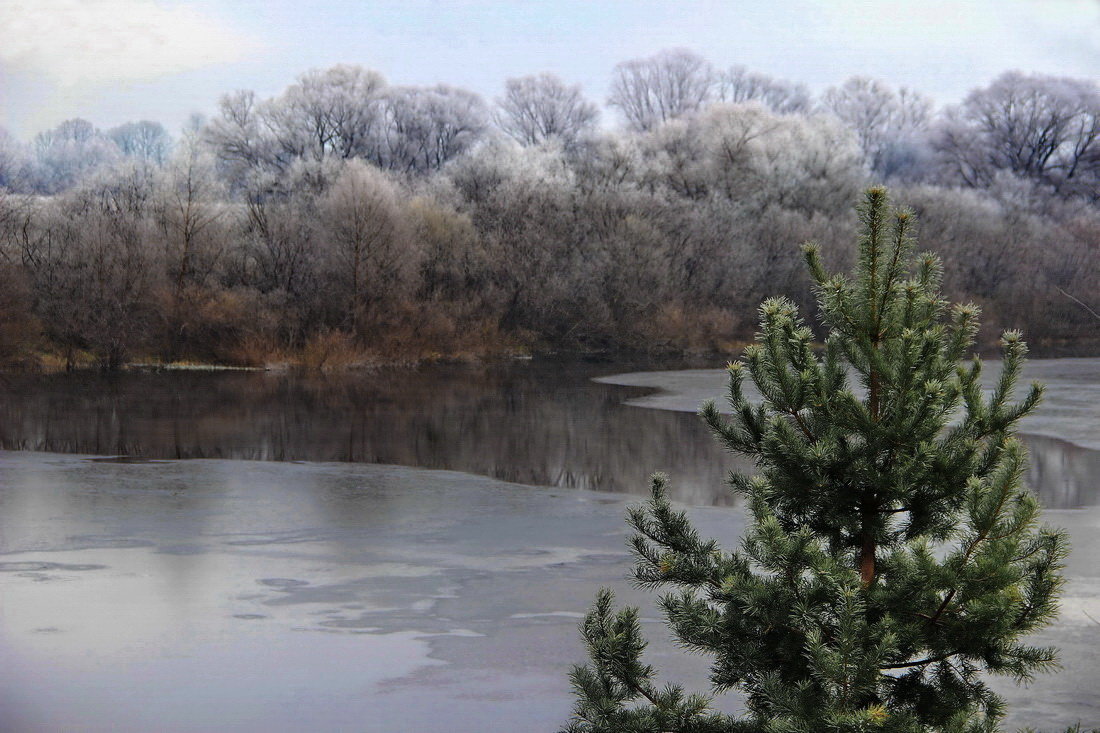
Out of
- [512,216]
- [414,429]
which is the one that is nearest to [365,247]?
[512,216]

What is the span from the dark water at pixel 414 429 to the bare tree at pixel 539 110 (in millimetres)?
36022

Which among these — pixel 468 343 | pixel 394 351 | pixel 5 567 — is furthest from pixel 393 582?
pixel 468 343

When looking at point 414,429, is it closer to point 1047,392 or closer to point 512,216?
point 1047,392

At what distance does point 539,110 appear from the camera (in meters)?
64.8

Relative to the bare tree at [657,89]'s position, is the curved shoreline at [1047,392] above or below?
below

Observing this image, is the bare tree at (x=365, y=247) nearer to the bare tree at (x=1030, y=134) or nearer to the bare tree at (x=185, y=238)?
the bare tree at (x=185, y=238)

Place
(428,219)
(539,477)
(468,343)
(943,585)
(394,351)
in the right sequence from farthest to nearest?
(428,219)
(468,343)
(394,351)
(539,477)
(943,585)

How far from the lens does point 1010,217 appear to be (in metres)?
58.1

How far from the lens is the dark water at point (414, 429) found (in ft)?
51.2

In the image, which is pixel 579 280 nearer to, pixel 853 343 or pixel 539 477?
pixel 539 477

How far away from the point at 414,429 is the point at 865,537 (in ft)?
53.8

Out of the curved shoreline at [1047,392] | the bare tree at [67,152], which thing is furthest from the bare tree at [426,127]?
the curved shoreline at [1047,392]

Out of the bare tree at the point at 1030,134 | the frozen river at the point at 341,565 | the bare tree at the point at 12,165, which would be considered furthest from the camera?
the bare tree at the point at 1030,134

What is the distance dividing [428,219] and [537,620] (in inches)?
1525
